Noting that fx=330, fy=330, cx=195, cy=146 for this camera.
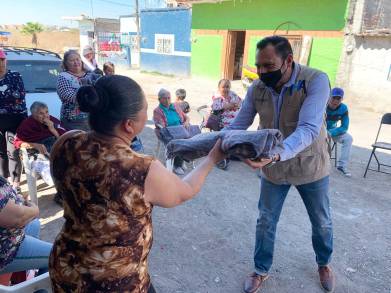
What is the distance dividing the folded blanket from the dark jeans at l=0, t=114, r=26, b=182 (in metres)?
2.99

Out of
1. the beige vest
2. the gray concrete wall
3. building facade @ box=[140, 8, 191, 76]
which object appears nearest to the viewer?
the beige vest

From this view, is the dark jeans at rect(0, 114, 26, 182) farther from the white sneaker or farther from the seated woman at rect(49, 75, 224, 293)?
the seated woman at rect(49, 75, 224, 293)

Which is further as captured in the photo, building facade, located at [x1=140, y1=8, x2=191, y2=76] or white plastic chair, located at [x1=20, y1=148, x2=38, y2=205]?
building facade, located at [x1=140, y1=8, x2=191, y2=76]

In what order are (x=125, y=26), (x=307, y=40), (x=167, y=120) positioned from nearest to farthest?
1. (x=167, y=120)
2. (x=307, y=40)
3. (x=125, y=26)

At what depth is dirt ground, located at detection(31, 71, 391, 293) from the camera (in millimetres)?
2898

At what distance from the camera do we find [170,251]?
10.7 ft

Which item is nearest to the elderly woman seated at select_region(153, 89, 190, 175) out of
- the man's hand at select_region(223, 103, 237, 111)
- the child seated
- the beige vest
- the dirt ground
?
the child seated

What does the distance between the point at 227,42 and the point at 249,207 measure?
12.7 m

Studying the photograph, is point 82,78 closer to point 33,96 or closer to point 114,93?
point 33,96

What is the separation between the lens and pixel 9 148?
4121mm

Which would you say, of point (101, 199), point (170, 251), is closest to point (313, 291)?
point (170, 251)

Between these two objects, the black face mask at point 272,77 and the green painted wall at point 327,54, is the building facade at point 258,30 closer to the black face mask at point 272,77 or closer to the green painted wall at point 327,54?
the green painted wall at point 327,54

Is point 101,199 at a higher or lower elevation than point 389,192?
higher

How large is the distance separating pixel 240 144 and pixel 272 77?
0.76m
